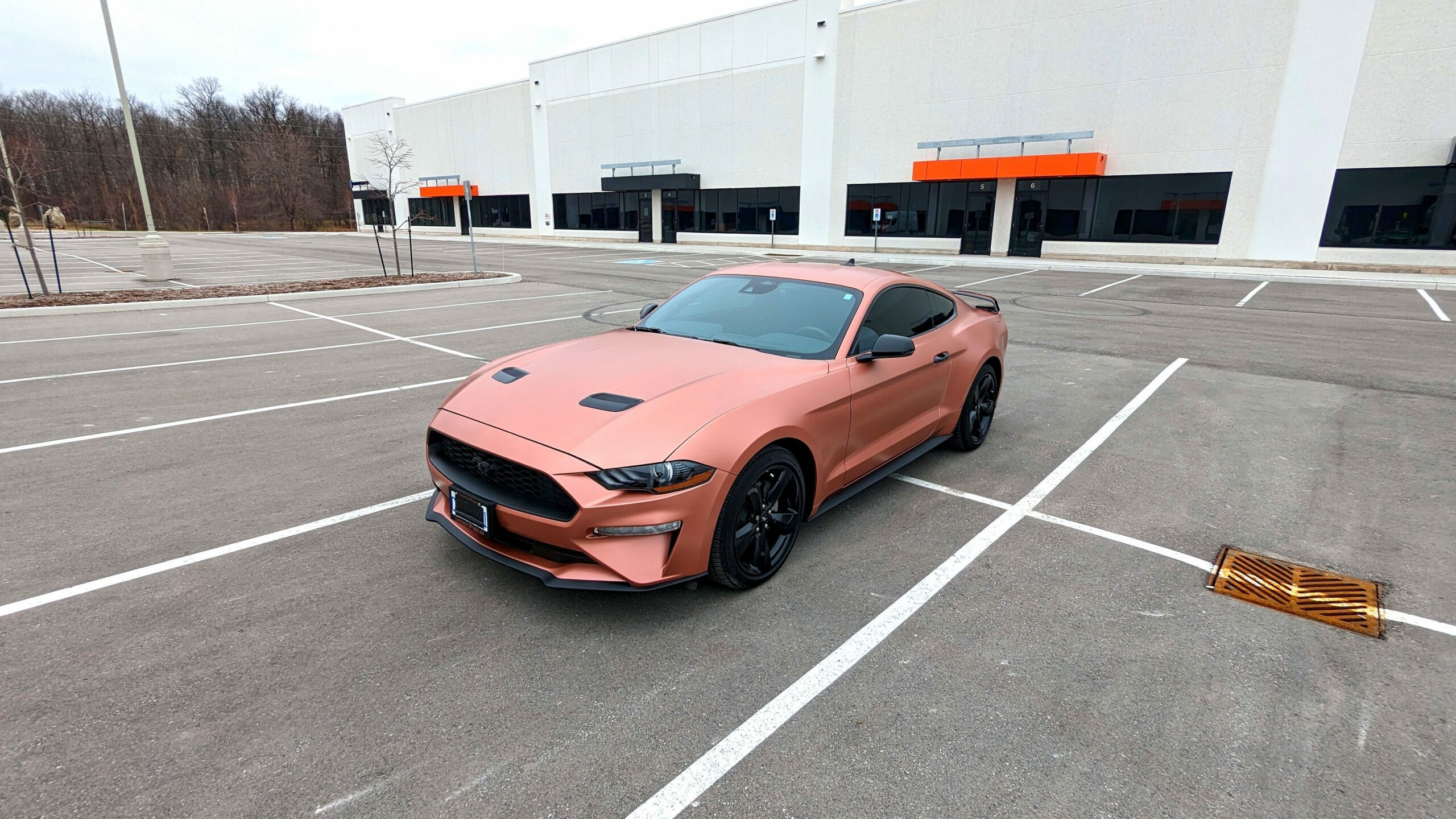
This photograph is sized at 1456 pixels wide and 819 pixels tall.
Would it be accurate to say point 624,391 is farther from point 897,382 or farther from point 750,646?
point 897,382

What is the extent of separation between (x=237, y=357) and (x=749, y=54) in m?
33.0

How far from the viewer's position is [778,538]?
12.4 feet

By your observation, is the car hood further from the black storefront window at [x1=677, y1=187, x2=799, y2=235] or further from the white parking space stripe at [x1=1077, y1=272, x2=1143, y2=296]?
the black storefront window at [x1=677, y1=187, x2=799, y2=235]

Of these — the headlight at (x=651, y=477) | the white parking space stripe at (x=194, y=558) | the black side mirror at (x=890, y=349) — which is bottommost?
the white parking space stripe at (x=194, y=558)

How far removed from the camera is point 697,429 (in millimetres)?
3246

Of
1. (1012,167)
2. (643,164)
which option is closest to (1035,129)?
(1012,167)

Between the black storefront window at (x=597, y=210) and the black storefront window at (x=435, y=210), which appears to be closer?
the black storefront window at (x=597, y=210)

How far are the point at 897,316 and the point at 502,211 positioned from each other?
5318cm

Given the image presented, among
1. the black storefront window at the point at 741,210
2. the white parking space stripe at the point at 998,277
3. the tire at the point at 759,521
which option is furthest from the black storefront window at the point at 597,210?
the tire at the point at 759,521

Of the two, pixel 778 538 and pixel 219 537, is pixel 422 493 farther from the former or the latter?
pixel 778 538

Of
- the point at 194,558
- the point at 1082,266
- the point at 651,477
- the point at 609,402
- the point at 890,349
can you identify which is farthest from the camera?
the point at 1082,266

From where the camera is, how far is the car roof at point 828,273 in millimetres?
4781

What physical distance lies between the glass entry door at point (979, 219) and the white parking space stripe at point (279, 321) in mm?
20055

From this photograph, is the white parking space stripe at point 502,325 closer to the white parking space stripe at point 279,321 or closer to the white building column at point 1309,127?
the white parking space stripe at point 279,321
